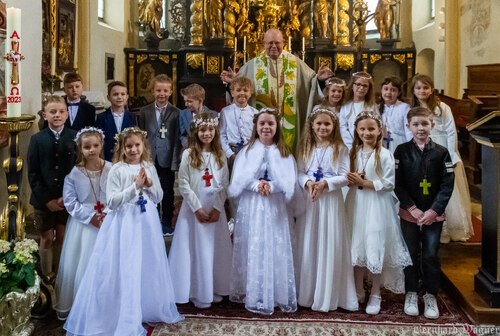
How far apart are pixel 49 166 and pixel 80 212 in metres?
0.53

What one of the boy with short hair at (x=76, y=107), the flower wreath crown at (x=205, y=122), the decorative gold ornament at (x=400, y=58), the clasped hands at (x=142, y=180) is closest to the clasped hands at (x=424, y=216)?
the flower wreath crown at (x=205, y=122)

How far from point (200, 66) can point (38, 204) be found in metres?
10.5

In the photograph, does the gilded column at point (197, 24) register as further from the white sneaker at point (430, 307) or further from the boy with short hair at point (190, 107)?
the white sneaker at point (430, 307)

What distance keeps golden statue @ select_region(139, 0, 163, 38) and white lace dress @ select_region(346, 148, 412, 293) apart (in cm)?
1194

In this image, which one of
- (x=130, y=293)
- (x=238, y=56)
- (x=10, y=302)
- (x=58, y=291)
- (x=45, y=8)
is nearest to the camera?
(x=10, y=302)

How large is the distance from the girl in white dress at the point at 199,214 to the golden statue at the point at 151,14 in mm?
11521

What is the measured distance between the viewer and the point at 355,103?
18.3 feet

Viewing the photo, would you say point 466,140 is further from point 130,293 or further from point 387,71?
point 130,293

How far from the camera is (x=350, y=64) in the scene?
1477 cm

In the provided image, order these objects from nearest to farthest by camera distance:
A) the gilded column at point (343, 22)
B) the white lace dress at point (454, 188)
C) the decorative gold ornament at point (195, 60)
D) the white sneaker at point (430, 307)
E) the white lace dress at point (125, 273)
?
the white lace dress at point (125, 273)
the white sneaker at point (430, 307)
the white lace dress at point (454, 188)
the decorative gold ornament at point (195, 60)
the gilded column at point (343, 22)

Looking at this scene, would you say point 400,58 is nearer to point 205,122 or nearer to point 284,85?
point 284,85

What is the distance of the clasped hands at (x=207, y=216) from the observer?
4.41 meters

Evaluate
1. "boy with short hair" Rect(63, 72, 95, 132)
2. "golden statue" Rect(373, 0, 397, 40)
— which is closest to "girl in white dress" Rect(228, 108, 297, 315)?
"boy with short hair" Rect(63, 72, 95, 132)

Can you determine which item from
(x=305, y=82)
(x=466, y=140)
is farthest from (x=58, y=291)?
(x=466, y=140)
